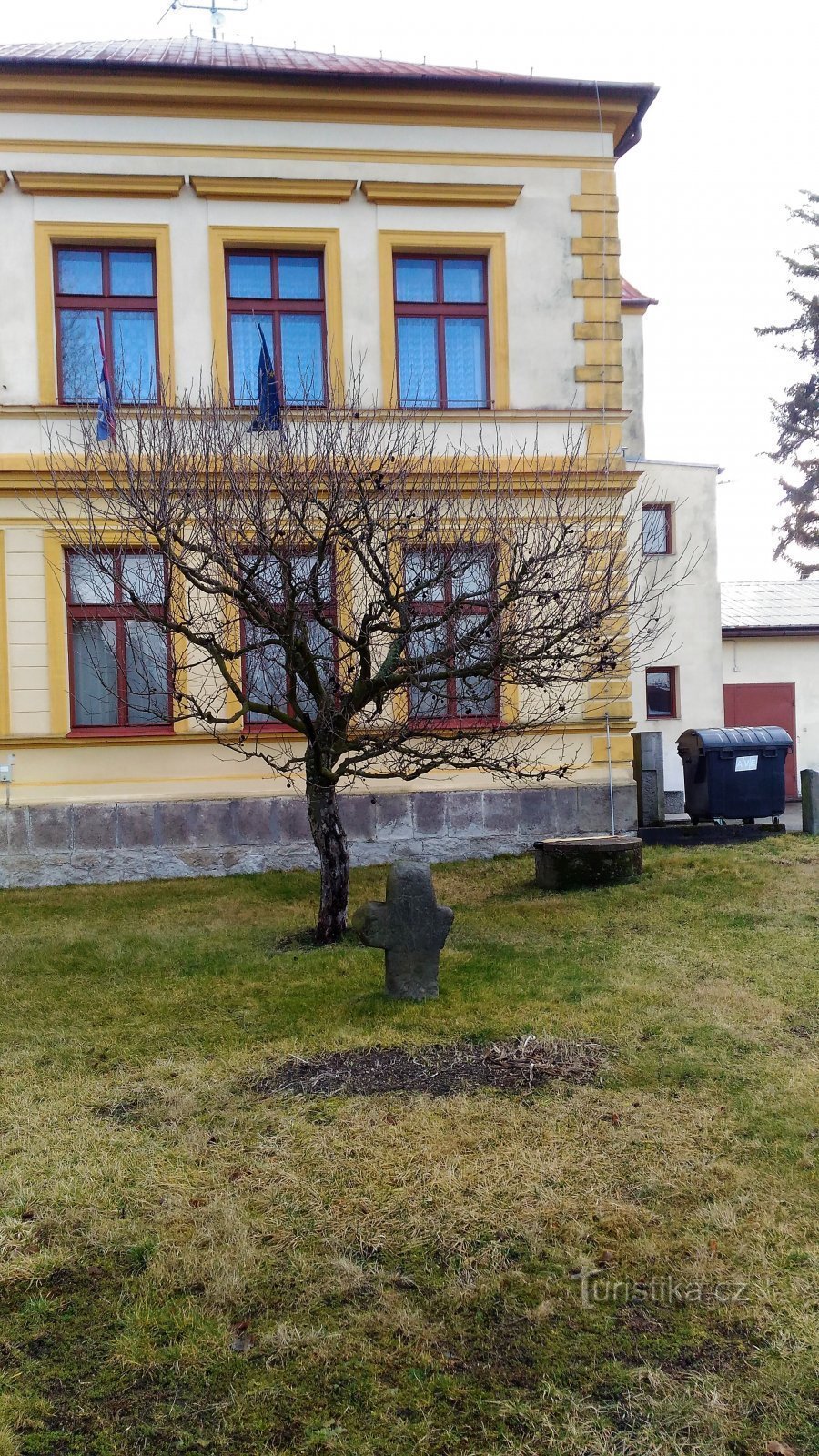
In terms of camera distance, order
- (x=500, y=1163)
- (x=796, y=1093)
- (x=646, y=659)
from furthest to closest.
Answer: (x=646, y=659) → (x=796, y=1093) → (x=500, y=1163)

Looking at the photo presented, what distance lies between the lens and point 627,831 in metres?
12.3

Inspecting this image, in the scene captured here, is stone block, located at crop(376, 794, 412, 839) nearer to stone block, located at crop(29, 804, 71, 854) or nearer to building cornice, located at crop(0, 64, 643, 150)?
stone block, located at crop(29, 804, 71, 854)

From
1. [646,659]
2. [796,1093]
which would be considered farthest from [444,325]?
[796,1093]

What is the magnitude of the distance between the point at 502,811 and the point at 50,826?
5.36m

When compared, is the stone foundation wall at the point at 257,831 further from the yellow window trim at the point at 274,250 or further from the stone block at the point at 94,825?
the yellow window trim at the point at 274,250

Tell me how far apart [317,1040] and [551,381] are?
9.37 metres

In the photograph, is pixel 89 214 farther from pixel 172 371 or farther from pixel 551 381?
pixel 551 381

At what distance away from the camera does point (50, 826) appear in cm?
1138

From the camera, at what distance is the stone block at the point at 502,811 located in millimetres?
11984

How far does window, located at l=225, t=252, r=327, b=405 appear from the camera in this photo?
11992 millimetres

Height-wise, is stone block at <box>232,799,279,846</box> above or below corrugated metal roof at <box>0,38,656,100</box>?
below

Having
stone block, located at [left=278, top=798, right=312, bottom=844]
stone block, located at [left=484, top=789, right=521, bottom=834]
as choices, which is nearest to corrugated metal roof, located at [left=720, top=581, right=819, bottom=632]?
stone block, located at [left=484, top=789, right=521, bottom=834]

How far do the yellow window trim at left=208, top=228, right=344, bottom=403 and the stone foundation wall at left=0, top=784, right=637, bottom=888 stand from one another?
5.06 metres

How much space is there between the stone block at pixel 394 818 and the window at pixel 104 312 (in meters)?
5.63
